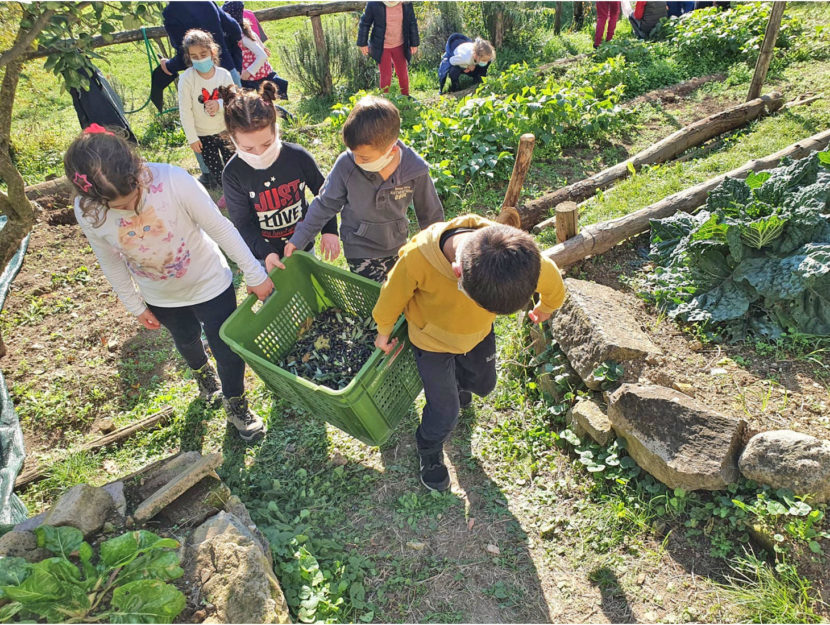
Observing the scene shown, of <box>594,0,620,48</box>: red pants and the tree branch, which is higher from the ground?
the tree branch

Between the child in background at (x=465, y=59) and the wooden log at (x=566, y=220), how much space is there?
4.79 metres

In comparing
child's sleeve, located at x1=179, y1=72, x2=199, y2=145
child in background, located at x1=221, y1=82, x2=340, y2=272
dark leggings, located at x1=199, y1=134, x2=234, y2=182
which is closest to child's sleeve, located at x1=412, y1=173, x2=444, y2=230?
child in background, located at x1=221, y1=82, x2=340, y2=272

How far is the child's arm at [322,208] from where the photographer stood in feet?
9.54

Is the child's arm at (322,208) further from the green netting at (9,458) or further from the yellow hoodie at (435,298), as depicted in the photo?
the green netting at (9,458)

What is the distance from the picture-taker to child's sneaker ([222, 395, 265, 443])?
3301mm

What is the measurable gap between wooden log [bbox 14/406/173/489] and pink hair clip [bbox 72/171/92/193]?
1.87 m

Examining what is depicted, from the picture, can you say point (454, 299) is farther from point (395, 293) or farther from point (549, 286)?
point (549, 286)

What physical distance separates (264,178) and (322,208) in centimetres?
45

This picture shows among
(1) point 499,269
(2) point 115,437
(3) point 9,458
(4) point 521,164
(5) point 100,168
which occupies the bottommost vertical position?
(2) point 115,437

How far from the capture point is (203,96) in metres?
4.77

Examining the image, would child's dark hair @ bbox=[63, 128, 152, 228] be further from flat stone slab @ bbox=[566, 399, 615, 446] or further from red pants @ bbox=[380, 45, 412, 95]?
red pants @ bbox=[380, 45, 412, 95]

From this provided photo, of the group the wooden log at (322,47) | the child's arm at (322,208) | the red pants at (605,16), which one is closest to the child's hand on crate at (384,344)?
the child's arm at (322,208)

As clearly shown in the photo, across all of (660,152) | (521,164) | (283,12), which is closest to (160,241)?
(521,164)

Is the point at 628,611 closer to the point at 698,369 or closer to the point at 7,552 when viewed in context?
the point at 698,369
